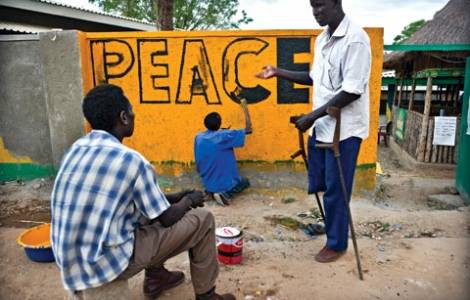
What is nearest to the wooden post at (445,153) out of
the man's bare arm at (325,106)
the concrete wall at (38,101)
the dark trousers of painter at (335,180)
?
the dark trousers of painter at (335,180)

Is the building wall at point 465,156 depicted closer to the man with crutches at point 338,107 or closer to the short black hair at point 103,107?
the man with crutches at point 338,107

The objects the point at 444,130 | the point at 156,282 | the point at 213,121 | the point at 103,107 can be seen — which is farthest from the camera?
the point at 444,130

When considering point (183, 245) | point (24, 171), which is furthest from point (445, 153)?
point (24, 171)

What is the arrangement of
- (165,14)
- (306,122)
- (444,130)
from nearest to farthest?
(306,122) → (444,130) → (165,14)

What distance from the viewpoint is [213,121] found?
4375 mm

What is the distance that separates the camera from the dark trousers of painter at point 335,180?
277cm

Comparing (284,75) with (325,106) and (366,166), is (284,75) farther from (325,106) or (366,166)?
(366,166)

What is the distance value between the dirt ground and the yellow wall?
2.00 ft

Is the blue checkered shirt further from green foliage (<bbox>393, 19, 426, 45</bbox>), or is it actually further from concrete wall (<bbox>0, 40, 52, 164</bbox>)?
green foliage (<bbox>393, 19, 426, 45</bbox>)

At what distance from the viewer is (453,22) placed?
328 inches

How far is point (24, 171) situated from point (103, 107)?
160 inches

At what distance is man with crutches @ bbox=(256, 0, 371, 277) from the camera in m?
2.56

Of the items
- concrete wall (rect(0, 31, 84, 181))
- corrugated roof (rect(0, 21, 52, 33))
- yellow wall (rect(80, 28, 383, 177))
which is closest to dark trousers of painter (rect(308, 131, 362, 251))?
yellow wall (rect(80, 28, 383, 177))

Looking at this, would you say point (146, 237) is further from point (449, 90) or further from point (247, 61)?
point (449, 90)
